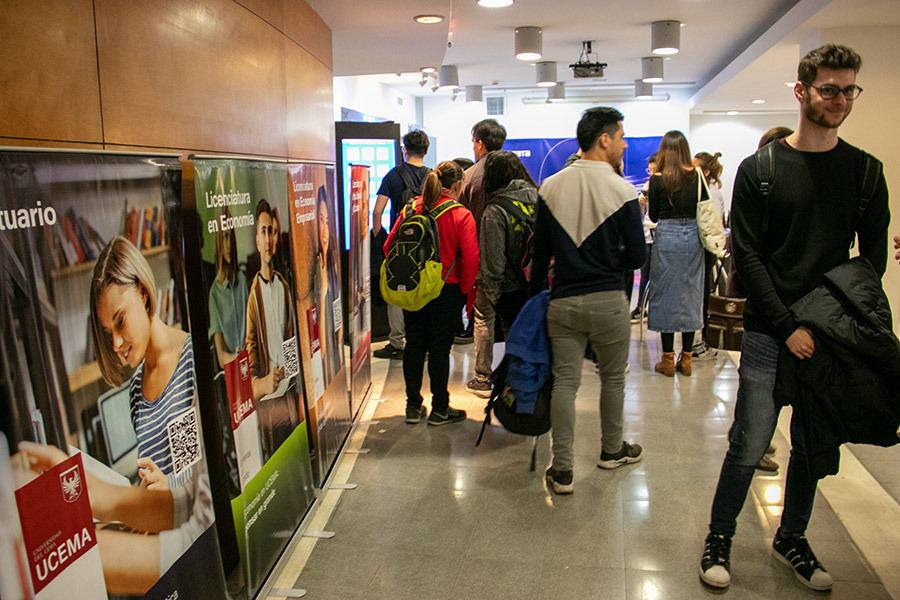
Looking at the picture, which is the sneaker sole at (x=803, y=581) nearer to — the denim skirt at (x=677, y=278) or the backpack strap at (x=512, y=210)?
the backpack strap at (x=512, y=210)

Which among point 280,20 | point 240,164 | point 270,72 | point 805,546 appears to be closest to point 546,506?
point 805,546

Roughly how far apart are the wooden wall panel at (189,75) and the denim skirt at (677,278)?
112 inches

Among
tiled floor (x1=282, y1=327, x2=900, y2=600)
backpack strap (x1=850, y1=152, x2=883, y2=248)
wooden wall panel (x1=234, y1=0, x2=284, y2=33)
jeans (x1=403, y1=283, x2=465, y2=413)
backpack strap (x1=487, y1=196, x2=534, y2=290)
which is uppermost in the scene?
wooden wall panel (x1=234, y1=0, x2=284, y2=33)

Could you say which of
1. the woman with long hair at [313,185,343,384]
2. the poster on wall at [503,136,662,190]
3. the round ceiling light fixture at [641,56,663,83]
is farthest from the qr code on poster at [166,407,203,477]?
the poster on wall at [503,136,662,190]

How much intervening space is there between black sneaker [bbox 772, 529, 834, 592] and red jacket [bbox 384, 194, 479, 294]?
2.03 m

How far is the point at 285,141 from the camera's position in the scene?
10.7ft

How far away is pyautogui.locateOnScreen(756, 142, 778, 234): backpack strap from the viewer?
226cm

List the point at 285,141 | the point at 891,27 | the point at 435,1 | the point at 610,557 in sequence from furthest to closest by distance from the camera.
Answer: the point at 891,27, the point at 435,1, the point at 285,141, the point at 610,557

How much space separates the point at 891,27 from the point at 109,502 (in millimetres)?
6186

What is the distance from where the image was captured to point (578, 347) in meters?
3.17

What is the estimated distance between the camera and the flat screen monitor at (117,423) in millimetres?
1468

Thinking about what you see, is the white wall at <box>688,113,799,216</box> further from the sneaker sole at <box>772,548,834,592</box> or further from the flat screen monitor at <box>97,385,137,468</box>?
the flat screen monitor at <box>97,385,137,468</box>

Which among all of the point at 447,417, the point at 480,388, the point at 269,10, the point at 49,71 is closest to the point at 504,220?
the point at 447,417

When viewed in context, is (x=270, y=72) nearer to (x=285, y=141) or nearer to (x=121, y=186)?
(x=285, y=141)
